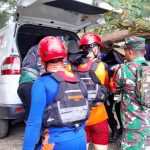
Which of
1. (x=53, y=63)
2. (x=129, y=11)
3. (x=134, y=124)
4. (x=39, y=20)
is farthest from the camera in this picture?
(x=129, y=11)

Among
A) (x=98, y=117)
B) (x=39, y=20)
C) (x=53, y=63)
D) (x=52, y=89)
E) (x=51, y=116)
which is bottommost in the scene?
(x=98, y=117)

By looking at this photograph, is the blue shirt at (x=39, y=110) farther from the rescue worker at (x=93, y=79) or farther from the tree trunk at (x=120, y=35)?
the tree trunk at (x=120, y=35)

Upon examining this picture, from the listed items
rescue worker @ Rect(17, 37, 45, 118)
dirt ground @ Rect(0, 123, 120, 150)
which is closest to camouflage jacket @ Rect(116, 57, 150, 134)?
rescue worker @ Rect(17, 37, 45, 118)

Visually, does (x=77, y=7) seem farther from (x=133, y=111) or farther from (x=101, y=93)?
A: (x=133, y=111)

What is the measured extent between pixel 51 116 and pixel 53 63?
16.7 inches

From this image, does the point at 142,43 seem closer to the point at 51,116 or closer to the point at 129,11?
the point at 51,116

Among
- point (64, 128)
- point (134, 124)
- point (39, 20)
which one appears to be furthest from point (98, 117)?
point (39, 20)

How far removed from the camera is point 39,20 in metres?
5.07

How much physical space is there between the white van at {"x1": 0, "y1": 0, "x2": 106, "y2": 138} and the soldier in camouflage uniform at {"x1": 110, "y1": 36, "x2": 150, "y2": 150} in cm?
138

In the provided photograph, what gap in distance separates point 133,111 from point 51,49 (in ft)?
3.71

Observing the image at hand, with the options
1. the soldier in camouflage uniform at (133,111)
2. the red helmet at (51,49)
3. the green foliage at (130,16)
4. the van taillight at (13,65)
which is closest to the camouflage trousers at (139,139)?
the soldier in camouflage uniform at (133,111)

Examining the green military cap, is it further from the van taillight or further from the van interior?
the van interior

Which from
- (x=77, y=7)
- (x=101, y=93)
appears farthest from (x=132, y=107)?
(x=77, y=7)

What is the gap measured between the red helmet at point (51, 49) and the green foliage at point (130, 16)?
6.80 ft
